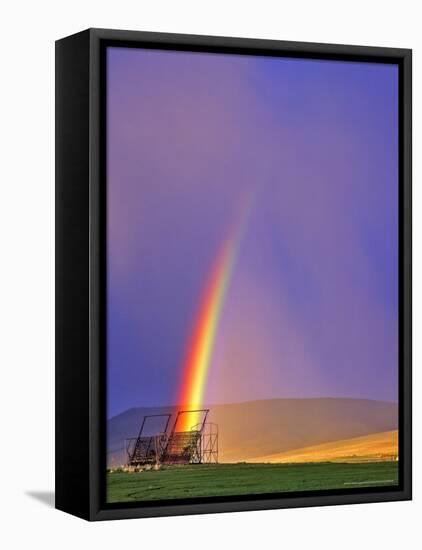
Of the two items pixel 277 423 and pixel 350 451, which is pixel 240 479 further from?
pixel 350 451

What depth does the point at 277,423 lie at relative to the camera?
38.1 feet

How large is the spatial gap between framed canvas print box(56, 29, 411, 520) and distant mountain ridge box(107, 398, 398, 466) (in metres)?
0.01

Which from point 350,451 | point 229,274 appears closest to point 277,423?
point 350,451

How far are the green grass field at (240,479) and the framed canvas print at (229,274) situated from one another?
1 centimetres

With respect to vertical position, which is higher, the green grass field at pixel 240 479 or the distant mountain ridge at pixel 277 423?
the distant mountain ridge at pixel 277 423

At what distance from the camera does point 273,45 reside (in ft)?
38.0

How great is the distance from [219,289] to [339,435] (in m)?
1.26

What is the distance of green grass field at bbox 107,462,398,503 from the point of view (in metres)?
11.2

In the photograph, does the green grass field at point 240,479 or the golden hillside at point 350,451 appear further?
the golden hillside at point 350,451

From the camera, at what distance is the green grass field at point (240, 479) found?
11172 mm

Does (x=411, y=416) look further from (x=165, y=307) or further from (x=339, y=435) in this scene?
(x=165, y=307)

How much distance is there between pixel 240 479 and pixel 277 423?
0.42 metres

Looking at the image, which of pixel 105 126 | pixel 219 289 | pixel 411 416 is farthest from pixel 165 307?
pixel 411 416

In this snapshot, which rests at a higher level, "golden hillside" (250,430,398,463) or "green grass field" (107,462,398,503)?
"golden hillside" (250,430,398,463)
